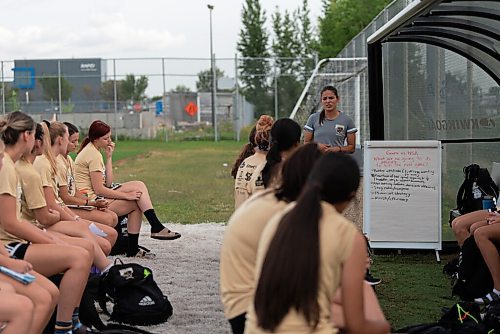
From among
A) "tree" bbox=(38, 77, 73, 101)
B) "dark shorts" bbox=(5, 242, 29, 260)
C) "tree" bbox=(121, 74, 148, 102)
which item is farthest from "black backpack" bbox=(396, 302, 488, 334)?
"tree" bbox=(38, 77, 73, 101)

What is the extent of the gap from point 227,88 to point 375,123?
125ft

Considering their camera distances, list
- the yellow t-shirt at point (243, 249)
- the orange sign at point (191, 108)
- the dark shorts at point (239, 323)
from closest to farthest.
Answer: the yellow t-shirt at point (243, 249) < the dark shorts at point (239, 323) < the orange sign at point (191, 108)

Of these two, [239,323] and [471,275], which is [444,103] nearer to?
[471,275]

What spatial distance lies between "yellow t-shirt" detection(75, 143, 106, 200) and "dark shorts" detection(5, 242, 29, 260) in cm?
327

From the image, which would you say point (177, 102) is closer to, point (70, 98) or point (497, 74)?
point (70, 98)

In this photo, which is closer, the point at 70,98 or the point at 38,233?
the point at 38,233

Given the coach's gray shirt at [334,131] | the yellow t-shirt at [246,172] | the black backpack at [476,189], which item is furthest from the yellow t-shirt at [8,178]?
the black backpack at [476,189]

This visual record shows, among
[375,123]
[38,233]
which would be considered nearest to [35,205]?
[38,233]

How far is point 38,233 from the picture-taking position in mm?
5715

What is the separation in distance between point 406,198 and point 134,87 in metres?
36.8

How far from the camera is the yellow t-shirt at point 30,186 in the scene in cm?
590

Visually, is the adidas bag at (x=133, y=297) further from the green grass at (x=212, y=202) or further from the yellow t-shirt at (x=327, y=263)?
the yellow t-shirt at (x=327, y=263)

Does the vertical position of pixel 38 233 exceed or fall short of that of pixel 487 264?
it exceeds it

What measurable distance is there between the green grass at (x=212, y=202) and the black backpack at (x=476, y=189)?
2.39 feet
